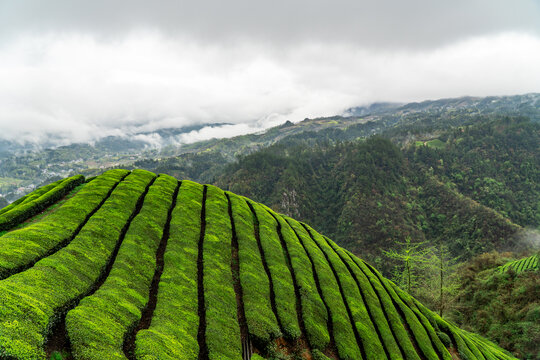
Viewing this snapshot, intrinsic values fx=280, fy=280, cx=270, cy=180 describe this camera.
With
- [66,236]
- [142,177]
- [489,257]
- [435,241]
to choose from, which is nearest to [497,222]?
[435,241]

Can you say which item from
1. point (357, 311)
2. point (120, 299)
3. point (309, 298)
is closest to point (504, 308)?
point (357, 311)

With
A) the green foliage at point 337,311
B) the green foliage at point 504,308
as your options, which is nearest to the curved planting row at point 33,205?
the green foliage at point 337,311

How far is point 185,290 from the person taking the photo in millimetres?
28219

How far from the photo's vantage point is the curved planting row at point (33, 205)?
33.5 meters

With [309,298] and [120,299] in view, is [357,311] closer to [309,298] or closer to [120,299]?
[309,298]

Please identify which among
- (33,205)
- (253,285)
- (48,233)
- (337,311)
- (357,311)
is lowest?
(357,311)

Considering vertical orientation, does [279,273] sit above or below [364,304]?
above

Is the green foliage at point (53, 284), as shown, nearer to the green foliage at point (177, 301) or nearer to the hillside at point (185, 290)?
the hillside at point (185, 290)

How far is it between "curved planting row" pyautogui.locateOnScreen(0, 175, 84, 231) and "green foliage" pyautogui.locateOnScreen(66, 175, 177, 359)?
12649 mm

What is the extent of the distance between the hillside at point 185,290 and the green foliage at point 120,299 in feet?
0.37

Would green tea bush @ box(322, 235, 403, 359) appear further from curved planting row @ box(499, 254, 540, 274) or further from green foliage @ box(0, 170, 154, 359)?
curved planting row @ box(499, 254, 540, 274)

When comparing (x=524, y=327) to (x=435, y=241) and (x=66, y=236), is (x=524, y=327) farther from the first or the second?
(x=435, y=241)

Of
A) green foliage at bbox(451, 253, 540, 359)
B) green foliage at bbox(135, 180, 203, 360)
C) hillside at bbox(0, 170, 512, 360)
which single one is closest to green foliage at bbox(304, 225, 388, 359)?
hillside at bbox(0, 170, 512, 360)

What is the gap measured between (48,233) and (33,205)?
10.6 meters
